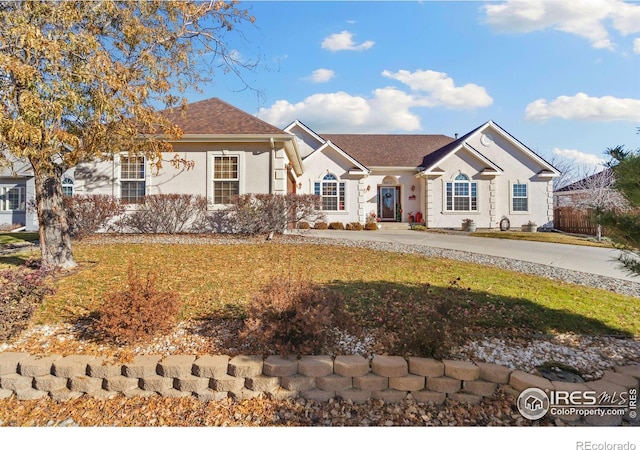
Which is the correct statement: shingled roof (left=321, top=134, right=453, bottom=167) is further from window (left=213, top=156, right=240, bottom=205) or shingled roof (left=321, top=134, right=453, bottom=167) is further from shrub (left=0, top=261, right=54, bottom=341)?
shrub (left=0, top=261, right=54, bottom=341)

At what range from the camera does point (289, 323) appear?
3.66 m

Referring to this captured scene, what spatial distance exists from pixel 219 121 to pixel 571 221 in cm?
1924

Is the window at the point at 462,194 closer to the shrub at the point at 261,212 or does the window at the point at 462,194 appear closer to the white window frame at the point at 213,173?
the shrub at the point at 261,212

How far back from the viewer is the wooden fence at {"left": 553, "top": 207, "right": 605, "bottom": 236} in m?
18.6

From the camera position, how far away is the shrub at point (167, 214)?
12.2 meters

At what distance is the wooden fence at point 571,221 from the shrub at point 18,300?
71.4 ft

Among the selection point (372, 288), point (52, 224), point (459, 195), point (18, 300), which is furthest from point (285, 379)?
point (459, 195)

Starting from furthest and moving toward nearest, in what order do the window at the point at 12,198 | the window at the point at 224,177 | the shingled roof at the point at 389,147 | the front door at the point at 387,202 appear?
1. the front door at the point at 387,202
2. the shingled roof at the point at 389,147
3. the window at the point at 12,198
4. the window at the point at 224,177

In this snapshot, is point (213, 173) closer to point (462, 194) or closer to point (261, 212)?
point (261, 212)

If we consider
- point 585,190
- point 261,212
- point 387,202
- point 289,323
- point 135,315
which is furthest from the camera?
point 387,202

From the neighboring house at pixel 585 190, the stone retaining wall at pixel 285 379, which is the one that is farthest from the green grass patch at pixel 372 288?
the neighboring house at pixel 585 190

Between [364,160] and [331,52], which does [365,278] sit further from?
[364,160]

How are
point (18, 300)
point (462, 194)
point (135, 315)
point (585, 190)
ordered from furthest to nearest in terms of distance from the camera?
point (585, 190)
point (462, 194)
point (18, 300)
point (135, 315)

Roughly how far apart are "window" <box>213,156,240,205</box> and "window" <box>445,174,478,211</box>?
39.9ft
